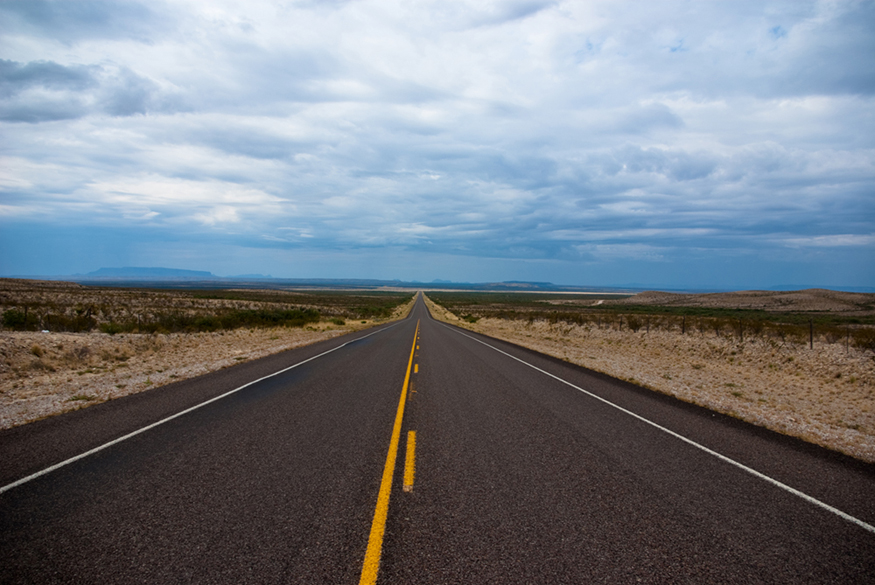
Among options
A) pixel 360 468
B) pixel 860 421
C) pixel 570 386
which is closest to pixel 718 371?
pixel 860 421

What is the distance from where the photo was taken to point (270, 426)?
6961 millimetres

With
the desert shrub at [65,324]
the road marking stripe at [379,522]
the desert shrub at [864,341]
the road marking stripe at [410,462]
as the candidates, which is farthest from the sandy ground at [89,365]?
the desert shrub at [864,341]

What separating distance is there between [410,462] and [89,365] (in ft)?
44.5

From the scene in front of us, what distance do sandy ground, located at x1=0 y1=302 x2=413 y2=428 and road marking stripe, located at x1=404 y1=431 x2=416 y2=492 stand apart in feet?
21.9

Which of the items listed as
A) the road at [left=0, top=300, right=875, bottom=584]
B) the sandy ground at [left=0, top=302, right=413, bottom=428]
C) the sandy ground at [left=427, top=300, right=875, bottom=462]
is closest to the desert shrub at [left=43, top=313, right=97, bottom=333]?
the sandy ground at [left=0, top=302, right=413, bottom=428]

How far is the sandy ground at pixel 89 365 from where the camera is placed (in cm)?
871

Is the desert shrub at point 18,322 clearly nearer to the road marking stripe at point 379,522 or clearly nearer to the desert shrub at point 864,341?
the road marking stripe at point 379,522

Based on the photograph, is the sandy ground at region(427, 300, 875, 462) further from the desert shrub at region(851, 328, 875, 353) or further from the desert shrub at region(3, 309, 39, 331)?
the desert shrub at region(3, 309, 39, 331)

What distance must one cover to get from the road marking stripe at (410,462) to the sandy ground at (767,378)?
673 centimetres

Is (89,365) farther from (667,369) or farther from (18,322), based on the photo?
(667,369)

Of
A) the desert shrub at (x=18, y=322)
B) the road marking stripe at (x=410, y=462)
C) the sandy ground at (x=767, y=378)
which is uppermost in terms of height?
the desert shrub at (x=18, y=322)

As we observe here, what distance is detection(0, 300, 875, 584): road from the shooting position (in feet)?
10.9

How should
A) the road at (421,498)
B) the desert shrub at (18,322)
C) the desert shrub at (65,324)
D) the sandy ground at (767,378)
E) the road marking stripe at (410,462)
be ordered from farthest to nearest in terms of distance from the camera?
the desert shrub at (65,324), the desert shrub at (18,322), the sandy ground at (767,378), the road marking stripe at (410,462), the road at (421,498)

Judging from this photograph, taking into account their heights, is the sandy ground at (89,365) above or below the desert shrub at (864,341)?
below
